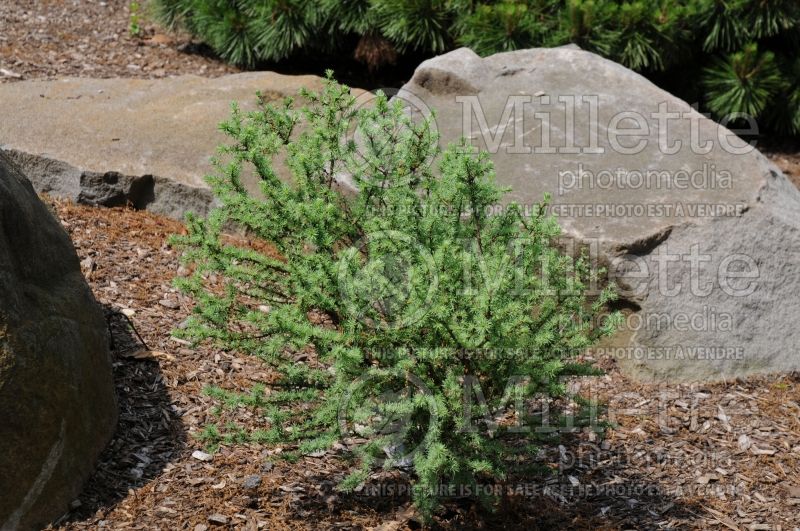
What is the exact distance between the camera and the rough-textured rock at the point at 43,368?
10.4ft

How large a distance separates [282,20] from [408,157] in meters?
4.27

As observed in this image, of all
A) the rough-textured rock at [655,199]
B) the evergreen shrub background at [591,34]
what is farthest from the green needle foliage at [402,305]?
the evergreen shrub background at [591,34]

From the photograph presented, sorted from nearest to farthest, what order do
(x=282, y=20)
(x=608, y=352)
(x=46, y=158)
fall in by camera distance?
1. (x=608, y=352)
2. (x=46, y=158)
3. (x=282, y=20)

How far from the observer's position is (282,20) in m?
7.50

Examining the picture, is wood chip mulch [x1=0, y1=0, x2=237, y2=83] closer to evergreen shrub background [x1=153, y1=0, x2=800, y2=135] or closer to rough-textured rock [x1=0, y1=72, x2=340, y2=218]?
evergreen shrub background [x1=153, y1=0, x2=800, y2=135]

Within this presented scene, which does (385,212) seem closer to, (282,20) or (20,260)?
(20,260)

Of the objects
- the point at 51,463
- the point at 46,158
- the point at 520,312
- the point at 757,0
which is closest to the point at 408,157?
the point at 520,312

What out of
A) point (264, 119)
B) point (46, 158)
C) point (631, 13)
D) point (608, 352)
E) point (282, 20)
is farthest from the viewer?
point (282, 20)

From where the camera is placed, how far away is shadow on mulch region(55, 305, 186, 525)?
11.8 ft

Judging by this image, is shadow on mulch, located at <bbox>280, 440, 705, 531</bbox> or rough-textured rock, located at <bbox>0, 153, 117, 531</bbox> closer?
rough-textured rock, located at <bbox>0, 153, 117, 531</bbox>

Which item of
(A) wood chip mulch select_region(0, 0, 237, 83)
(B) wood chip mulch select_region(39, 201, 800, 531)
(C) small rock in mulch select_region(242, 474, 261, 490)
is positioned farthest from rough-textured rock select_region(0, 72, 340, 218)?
(C) small rock in mulch select_region(242, 474, 261, 490)

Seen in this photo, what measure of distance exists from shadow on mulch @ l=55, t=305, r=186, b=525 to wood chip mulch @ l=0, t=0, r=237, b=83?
3.86 meters

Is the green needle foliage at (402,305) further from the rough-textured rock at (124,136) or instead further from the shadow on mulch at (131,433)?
the rough-textured rock at (124,136)

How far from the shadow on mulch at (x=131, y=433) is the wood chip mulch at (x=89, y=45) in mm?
3861
